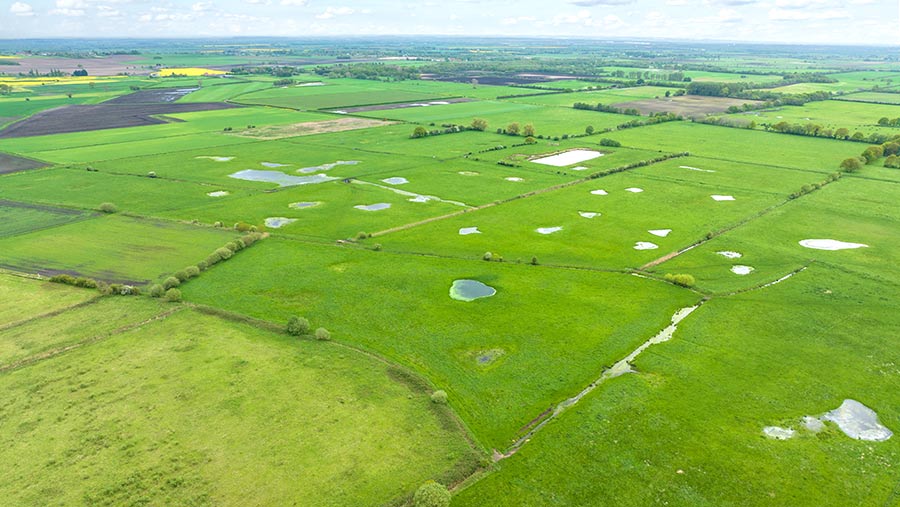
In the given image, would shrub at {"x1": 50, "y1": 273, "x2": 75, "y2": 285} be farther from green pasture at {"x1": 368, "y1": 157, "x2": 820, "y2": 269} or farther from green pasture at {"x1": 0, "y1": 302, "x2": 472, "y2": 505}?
green pasture at {"x1": 368, "y1": 157, "x2": 820, "y2": 269}

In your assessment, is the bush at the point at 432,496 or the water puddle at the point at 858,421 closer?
the bush at the point at 432,496

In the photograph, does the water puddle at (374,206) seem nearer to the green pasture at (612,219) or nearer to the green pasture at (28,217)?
the green pasture at (612,219)

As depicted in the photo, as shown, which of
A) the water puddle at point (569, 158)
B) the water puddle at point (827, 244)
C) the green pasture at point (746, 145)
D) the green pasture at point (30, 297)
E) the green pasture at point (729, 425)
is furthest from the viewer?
the green pasture at point (746, 145)

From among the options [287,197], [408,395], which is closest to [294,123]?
[287,197]

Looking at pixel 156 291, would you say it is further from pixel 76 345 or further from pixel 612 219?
pixel 612 219

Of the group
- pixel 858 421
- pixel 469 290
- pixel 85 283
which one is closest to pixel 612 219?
pixel 469 290

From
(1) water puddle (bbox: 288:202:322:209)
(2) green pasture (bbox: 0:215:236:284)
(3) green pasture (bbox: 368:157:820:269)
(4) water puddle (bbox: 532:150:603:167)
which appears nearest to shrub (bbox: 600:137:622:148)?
(4) water puddle (bbox: 532:150:603:167)

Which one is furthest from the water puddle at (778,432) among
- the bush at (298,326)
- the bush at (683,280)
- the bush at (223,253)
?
the bush at (223,253)

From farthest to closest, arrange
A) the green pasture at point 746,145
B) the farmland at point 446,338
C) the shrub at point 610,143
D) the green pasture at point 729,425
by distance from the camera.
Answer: the shrub at point 610,143 < the green pasture at point 746,145 < the farmland at point 446,338 < the green pasture at point 729,425
